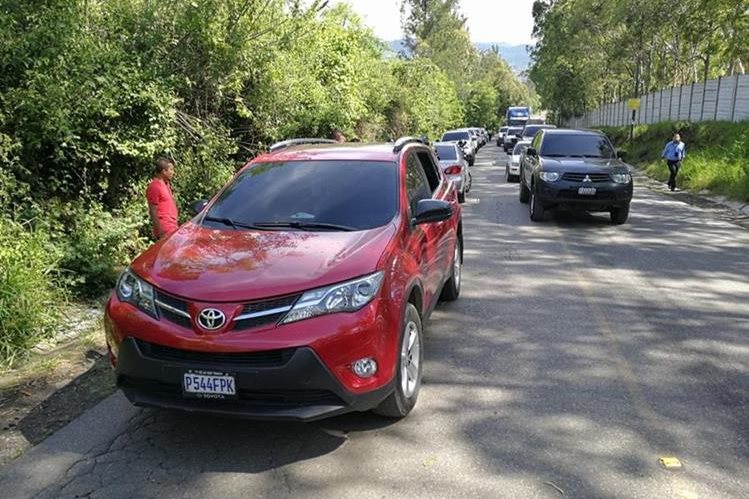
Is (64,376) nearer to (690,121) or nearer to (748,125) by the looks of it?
(748,125)

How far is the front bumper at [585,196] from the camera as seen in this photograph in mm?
11773

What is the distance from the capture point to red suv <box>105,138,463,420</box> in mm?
3578

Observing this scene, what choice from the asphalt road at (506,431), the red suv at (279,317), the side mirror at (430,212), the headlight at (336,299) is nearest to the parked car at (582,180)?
the asphalt road at (506,431)

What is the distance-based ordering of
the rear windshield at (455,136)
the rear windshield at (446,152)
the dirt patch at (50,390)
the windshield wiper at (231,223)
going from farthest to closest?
the rear windshield at (455,136)
the rear windshield at (446,152)
the windshield wiper at (231,223)
the dirt patch at (50,390)

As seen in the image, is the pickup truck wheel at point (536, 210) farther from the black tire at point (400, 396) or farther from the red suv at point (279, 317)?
the black tire at point (400, 396)

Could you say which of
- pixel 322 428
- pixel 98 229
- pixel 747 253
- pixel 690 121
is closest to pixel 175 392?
pixel 322 428

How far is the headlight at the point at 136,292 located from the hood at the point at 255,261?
0.17ft

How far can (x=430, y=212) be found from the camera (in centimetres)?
488

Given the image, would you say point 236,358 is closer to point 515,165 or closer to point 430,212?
point 430,212

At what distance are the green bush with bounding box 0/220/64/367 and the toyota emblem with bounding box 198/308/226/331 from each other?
103 inches

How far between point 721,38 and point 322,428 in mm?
29822

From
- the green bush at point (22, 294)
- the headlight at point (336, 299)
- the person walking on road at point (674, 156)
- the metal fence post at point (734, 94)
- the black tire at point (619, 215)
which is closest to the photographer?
the headlight at point (336, 299)

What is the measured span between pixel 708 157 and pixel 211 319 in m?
20.8

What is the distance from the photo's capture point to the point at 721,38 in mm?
27781
